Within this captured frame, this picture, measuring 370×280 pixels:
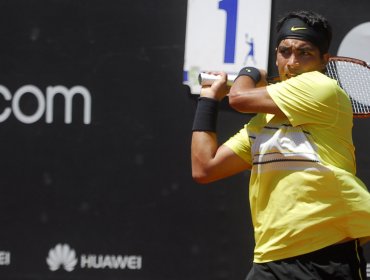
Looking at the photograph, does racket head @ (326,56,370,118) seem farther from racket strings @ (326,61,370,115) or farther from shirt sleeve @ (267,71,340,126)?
shirt sleeve @ (267,71,340,126)

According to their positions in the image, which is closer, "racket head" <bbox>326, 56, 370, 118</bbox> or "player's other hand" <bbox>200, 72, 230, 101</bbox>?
"player's other hand" <bbox>200, 72, 230, 101</bbox>

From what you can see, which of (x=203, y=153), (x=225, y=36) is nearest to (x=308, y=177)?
(x=203, y=153)

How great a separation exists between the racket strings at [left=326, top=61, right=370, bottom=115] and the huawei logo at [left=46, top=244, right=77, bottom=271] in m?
1.61

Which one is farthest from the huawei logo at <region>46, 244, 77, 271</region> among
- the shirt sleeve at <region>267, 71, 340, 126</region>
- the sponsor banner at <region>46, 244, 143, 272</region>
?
the shirt sleeve at <region>267, 71, 340, 126</region>

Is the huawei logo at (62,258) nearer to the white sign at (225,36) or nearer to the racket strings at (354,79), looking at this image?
the white sign at (225,36)

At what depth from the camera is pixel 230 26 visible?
13.1ft

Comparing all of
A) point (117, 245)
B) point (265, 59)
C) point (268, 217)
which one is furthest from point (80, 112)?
point (268, 217)

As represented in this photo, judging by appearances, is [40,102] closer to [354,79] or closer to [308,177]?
[354,79]

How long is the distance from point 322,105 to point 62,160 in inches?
68.7

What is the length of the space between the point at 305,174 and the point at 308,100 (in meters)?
0.23

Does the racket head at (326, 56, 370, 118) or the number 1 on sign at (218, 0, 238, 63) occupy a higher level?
the number 1 on sign at (218, 0, 238, 63)

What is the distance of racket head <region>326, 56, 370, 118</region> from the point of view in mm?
3205

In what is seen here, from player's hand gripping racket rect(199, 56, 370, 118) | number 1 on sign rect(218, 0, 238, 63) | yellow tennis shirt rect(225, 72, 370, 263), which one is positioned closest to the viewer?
yellow tennis shirt rect(225, 72, 370, 263)

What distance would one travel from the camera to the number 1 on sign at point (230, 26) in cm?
397
